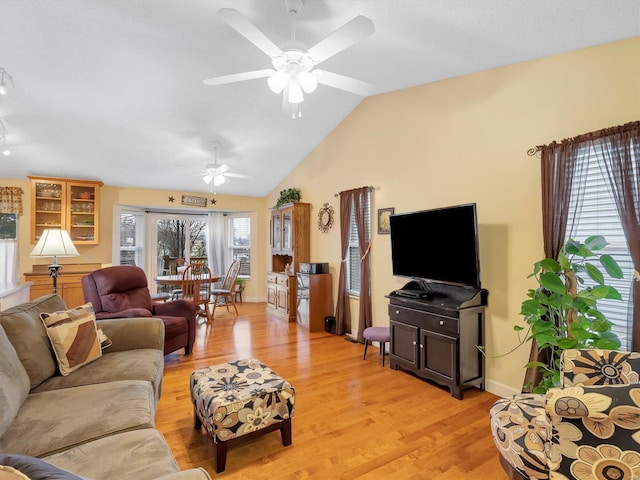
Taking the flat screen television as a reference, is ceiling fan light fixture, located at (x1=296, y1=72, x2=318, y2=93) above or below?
above

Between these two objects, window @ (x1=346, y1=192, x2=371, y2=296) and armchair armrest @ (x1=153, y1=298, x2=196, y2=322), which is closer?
armchair armrest @ (x1=153, y1=298, x2=196, y2=322)

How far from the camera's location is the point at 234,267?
619cm

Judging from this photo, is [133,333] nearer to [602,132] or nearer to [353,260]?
[353,260]

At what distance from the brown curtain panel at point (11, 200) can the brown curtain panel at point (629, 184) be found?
7425 mm

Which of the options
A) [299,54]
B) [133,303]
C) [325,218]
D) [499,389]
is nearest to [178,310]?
[133,303]

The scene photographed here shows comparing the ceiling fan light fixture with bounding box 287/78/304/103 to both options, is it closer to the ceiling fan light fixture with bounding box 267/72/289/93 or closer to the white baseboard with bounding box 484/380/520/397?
the ceiling fan light fixture with bounding box 267/72/289/93

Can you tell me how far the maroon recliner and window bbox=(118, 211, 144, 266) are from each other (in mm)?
2913

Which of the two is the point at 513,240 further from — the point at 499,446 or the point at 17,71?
the point at 17,71

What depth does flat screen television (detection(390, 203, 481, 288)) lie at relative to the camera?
9.28ft

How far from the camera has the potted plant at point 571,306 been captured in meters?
1.95

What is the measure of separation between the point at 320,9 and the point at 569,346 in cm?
289

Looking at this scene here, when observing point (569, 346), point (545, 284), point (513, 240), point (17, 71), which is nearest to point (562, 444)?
point (569, 346)

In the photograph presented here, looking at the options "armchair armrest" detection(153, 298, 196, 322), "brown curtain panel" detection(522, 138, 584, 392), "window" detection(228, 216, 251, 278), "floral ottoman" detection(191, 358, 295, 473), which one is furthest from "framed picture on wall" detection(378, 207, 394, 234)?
"window" detection(228, 216, 251, 278)

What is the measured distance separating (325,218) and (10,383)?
4.16 m
